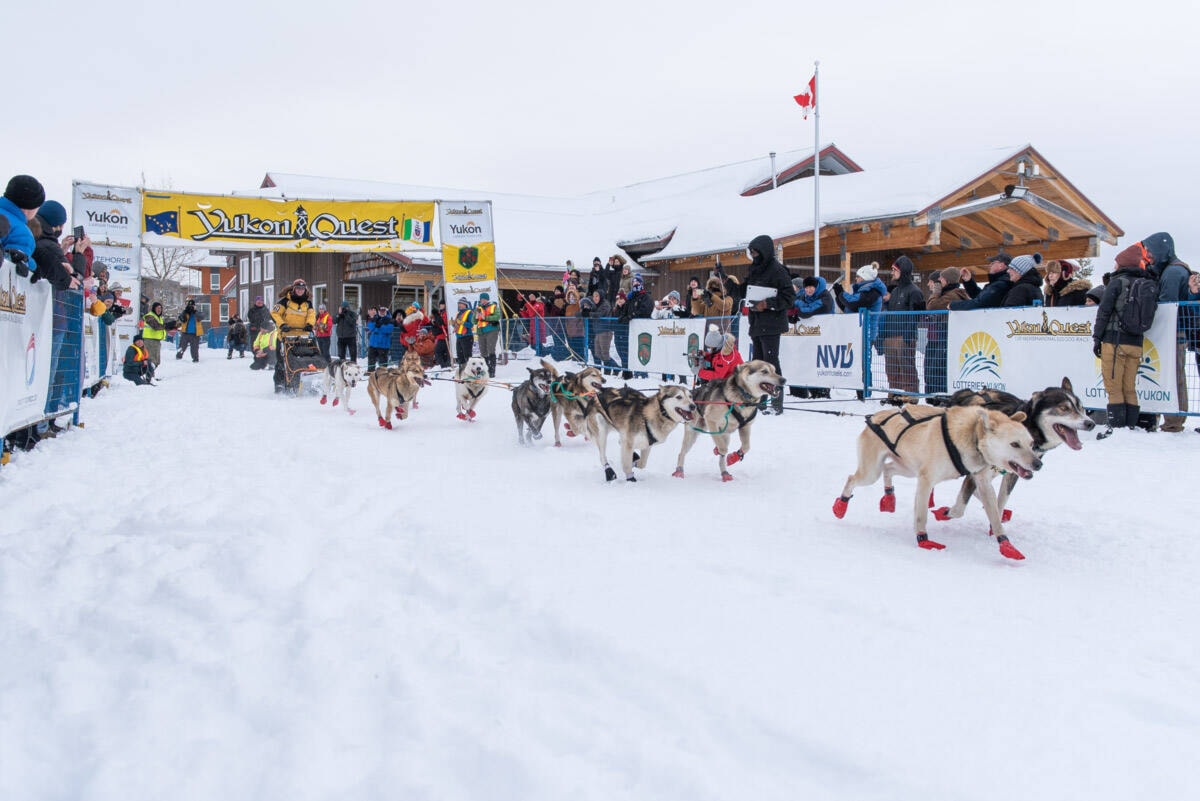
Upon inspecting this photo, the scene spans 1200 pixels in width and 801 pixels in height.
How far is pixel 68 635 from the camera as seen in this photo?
257 centimetres

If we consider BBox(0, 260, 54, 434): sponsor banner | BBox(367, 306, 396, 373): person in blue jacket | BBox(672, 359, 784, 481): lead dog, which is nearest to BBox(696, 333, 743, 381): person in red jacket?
BBox(672, 359, 784, 481): lead dog

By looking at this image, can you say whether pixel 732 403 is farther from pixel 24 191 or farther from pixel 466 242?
pixel 466 242

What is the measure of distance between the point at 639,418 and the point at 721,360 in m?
2.05

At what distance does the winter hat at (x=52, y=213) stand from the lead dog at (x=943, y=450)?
5.96 m

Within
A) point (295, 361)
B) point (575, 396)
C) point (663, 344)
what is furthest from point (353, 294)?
point (575, 396)

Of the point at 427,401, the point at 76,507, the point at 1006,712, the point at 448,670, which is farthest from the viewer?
the point at 427,401

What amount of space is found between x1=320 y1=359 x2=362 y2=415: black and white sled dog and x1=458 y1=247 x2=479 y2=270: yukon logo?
4136 mm

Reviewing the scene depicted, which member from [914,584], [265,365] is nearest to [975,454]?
[914,584]

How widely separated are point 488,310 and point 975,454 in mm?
11032

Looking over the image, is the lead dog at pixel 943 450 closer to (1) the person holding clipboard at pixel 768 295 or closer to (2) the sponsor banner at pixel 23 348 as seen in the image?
(1) the person holding clipboard at pixel 768 295

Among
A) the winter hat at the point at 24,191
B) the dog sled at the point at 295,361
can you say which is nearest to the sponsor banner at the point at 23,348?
the winter hat at the point at 24,191

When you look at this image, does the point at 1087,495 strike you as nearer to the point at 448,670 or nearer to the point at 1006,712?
the point at 1006,712

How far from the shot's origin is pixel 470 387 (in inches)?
332

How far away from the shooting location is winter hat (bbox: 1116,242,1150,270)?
19.5ft
